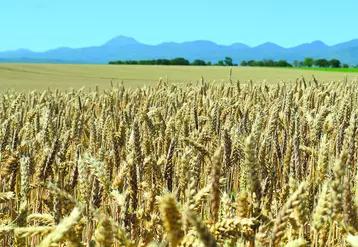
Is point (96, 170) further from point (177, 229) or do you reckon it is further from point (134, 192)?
point (177, 229)

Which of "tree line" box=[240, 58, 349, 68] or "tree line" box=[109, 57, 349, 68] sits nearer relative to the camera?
"tree line" box=[109, 57, 349, 68]

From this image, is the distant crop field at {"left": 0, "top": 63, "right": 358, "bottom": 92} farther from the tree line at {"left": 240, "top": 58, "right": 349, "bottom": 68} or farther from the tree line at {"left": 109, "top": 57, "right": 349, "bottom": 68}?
the tree line at {"left": 240, "top": 58, "right": 349, "bottom": 68}

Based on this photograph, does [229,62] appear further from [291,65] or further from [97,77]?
[97,77]

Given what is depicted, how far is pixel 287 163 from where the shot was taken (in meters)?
2.34

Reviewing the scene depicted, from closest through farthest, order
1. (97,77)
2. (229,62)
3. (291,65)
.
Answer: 1. (97,77)
2. (229,62)
3. (291,65)

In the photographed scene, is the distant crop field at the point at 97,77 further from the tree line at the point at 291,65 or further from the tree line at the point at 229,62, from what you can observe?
the tree line at the point at 291,65

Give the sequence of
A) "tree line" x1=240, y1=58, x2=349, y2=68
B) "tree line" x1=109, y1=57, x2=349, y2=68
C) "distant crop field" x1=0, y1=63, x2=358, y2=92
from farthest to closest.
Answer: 1. "tree line" x1=240, y1=58, x2=349, y2=68
2. "tree line" x1=109, y1=57, x2=349, y2=68
3. "distant crop field" x1=0, y1=63, x2=358, y2=92

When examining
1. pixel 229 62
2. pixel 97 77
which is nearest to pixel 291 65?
pixel 229 62

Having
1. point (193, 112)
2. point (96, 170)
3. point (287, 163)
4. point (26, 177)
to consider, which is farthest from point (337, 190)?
point (193, 112)

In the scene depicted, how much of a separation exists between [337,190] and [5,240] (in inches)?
55.4

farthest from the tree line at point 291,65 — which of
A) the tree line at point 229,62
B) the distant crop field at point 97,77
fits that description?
the distant crop field at point 97,77

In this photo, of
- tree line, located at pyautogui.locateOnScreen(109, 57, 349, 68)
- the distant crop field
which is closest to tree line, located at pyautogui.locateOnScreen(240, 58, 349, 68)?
tree line, located at pyautogui.locateOnScreen(109, 57, 349, 68)

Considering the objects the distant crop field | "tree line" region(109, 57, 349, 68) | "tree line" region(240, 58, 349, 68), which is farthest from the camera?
"tree line" region(240, 58, 349, 68)

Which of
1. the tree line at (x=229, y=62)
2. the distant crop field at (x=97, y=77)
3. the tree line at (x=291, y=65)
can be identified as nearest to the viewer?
the distant crop field at (x=97, y=77)
